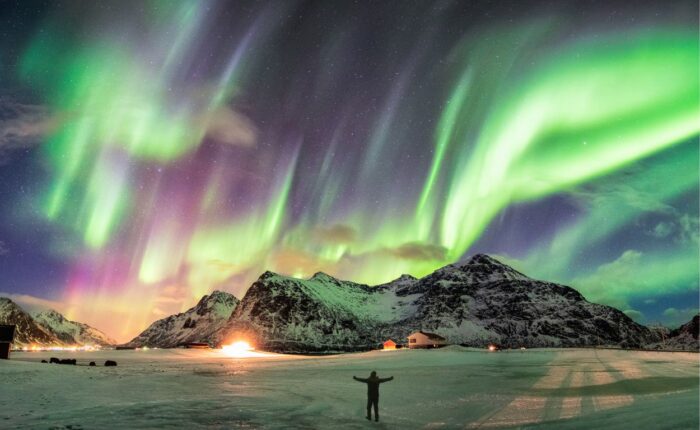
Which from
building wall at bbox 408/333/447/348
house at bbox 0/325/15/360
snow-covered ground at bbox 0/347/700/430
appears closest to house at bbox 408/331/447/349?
building wall at bbox 408/333/447/348

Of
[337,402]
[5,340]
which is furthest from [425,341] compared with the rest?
[337,402]

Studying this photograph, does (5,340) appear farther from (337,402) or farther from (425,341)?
(425,341)

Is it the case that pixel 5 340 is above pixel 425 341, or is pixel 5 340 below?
above

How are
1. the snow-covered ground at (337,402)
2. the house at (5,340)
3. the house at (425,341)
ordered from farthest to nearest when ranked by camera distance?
the house at (425,341)
the house at (5,340)
the snow-covered ground at (337,402)

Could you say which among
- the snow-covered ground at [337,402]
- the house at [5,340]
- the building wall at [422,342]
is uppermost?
the house at [5,340]

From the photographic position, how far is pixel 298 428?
1875 centimetres

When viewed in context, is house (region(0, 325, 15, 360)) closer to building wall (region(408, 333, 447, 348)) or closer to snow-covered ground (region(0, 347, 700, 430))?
snow-covered ground (region(0, 347, 700, 430))

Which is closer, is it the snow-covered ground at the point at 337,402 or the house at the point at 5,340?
the snow-covered ground at the point at 337,402

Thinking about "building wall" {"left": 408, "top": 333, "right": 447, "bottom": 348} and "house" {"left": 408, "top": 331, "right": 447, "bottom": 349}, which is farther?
"house" {"left": 408, "top": 331, "right": 447, "bottom": 349}

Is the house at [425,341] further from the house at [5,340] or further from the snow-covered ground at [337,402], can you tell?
the snow-covered ground at [337,402]

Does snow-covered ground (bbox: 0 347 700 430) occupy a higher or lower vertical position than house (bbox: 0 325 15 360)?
lower

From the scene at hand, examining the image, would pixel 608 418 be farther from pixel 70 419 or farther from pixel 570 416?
pixel 70 419

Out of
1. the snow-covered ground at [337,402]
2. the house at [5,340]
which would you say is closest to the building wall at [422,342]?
the snow-covered ground at [337,402]

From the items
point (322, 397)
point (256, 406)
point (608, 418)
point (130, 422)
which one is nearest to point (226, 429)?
point (130, 422)
